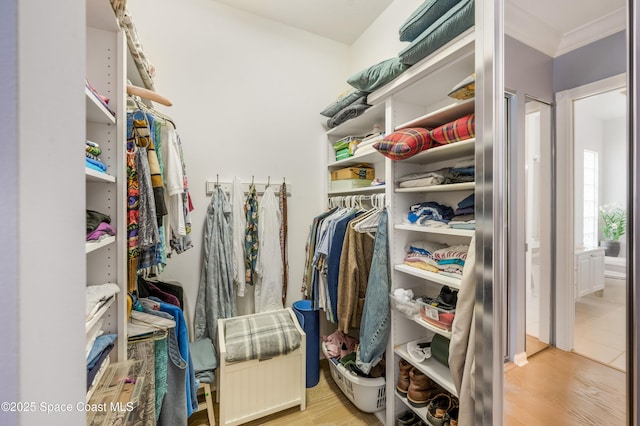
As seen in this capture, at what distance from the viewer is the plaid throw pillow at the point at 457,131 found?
1.12 m

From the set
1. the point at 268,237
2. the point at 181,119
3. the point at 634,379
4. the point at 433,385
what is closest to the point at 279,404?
the point at 433,385

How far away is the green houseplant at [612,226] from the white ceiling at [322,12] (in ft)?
6.55

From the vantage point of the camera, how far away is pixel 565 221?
2.59 ft

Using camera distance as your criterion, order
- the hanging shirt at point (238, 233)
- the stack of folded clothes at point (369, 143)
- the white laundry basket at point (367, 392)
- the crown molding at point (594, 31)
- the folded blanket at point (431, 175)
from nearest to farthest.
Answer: the crown molding at point (594, 31) < the folded blanket at point (431, 175) < the white laundry basket at point (367, 392) < the stack of folded clothes at point (369, 143) < the hanging shirt at point (238, 233)

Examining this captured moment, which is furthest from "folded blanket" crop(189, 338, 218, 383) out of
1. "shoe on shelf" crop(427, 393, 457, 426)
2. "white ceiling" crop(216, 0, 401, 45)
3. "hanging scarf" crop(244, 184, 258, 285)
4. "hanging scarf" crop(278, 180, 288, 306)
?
"white ceiling" crop(216, 0, 401, 45)

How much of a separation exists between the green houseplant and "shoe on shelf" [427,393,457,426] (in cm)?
102

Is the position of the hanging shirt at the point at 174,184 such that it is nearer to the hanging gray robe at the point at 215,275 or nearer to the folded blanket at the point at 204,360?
the hanging gray robe at the point at 215,275

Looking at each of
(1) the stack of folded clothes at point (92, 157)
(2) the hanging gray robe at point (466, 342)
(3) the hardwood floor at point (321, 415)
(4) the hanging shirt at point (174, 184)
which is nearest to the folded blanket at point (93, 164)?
(1) the stack of folded clothes at point (92, 157)

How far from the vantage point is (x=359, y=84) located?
1.65 meters

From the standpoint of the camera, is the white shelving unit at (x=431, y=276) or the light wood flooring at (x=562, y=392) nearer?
the light wood flooring at (x=562, y=392)

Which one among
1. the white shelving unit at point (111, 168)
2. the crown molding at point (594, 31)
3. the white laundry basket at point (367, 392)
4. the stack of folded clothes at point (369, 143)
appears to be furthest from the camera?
the stack of folded clothes at point (369, 143)

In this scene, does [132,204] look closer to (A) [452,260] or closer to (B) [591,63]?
(A) [452,260]

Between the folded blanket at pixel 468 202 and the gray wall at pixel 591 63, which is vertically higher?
the gray wall at pixel 591 63

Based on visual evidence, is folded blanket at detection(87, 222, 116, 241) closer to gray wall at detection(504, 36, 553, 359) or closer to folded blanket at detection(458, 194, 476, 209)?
gray wall at detection(504, 36, 553, 359)
